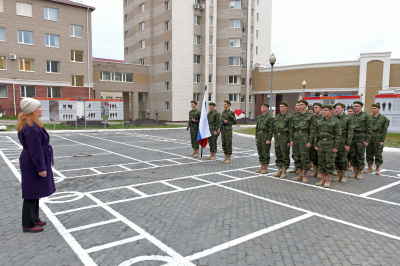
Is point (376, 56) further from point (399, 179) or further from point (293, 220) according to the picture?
point (293, 220)

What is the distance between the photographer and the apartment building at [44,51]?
106ft

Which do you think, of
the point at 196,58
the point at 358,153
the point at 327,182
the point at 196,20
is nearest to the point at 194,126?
the point at 327,182

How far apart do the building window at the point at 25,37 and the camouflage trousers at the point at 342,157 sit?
36.3 m

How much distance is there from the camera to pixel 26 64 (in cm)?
3341

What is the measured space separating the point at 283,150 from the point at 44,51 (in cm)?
3462

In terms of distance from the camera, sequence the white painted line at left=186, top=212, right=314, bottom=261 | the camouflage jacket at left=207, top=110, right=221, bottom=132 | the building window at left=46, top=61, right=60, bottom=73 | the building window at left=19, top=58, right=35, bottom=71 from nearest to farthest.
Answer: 1. the white painted line at left=186, top=212, right=314, bottom=261
2. the camouflage jacket at left=207, top=110, right=221, bottom=132
3. the building window at left=19, top=58, right=35, bottom=71
4. the building window at left=46, top=61, right=60, bottom=73

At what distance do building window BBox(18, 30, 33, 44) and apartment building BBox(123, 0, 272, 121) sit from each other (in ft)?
50.4

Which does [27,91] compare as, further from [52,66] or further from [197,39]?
[197,39]

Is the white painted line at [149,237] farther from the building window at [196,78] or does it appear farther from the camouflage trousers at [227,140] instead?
the building window at [196,78]

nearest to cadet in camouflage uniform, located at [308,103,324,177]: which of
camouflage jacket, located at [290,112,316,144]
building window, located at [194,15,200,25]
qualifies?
camouflage jacket, located at [290,112,316,144]

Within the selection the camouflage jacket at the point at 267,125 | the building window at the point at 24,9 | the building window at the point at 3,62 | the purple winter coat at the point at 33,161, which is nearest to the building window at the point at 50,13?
the building window at the point at 24,9

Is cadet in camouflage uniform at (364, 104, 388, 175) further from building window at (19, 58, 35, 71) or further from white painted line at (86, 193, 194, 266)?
building window at (19, 58, 35, 71)

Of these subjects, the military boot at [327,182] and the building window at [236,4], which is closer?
the military boot at [327,182]

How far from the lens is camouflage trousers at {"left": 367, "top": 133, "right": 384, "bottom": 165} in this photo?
30.8 feet
